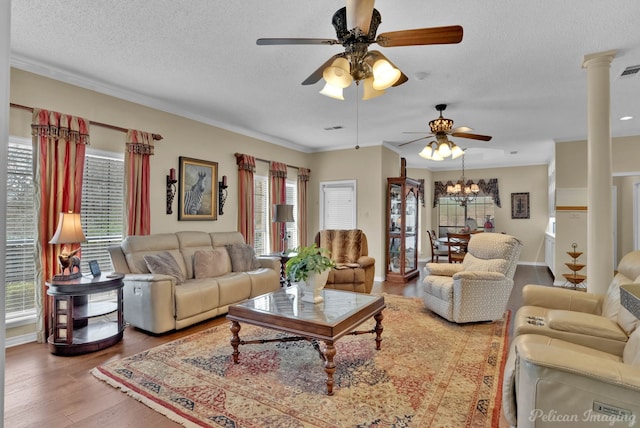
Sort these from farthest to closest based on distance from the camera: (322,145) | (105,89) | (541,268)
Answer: (541,268), (322,145), (105,89)

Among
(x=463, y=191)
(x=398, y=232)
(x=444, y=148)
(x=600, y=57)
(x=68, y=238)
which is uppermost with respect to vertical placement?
(x=600, y=57)

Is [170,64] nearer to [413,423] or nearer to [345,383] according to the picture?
[345,383]

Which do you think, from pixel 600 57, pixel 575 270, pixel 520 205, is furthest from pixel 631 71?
pixel 520 205

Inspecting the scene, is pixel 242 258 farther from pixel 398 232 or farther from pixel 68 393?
pixel 398 232

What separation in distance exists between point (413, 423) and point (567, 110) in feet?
15.3

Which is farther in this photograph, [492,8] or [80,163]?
[80,163]

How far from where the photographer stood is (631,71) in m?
3.30

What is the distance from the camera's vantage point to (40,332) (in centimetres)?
325

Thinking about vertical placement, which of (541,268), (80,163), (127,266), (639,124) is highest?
(639,124)

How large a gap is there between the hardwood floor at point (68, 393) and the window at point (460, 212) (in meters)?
8.39

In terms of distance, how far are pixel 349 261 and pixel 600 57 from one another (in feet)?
12.4

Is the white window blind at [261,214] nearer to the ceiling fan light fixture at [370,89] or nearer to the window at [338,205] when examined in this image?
the window at [338,205]

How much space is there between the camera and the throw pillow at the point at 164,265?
372cm

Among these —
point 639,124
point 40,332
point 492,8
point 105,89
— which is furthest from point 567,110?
point 40,332
